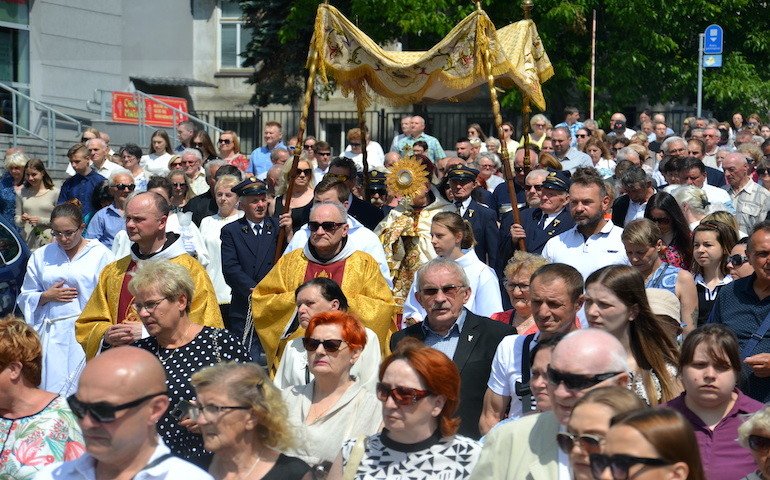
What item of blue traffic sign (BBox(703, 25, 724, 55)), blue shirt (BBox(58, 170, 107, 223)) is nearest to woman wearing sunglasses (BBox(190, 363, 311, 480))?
blue shirt (BBox(58, 170, 107, 223))

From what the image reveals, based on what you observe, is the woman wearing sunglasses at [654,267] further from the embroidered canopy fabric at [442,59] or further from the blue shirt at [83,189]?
the blue shirt at [83,189]

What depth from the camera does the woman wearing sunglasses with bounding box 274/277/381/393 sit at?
667cm

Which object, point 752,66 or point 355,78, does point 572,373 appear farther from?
point 752,66

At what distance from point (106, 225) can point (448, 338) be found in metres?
5.60

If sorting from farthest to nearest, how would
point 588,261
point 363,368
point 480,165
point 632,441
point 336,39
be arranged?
point 480,165, point 336,39, point 588,261, point 363,368, point 632,441

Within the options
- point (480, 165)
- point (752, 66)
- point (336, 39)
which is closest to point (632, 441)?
point (336, 39)

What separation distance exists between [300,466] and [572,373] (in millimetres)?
1166

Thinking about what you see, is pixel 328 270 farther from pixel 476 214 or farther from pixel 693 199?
pixel 693 199

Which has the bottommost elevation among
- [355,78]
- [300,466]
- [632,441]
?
[300,466]

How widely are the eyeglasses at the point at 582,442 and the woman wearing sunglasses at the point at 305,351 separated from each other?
2.16 metres

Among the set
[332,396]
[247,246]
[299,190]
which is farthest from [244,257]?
[332,396]

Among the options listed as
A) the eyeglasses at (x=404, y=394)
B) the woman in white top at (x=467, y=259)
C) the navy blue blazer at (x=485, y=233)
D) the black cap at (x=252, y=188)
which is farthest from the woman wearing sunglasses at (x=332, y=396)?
the navy blue blazer at (x=485, y=233)

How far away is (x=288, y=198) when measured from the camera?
36.9ft

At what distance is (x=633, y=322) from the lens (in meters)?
6.26
